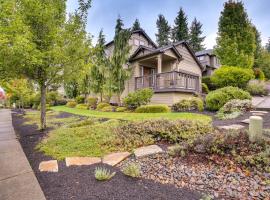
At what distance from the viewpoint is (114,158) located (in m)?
3.54

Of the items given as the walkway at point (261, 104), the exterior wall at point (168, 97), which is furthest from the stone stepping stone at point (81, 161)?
the exterior wall at point (168, 97)

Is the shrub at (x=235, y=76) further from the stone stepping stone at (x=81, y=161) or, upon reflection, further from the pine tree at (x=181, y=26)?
the pine tree at (x=181, y=26)

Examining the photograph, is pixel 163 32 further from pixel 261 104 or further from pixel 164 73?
pixel 261 104

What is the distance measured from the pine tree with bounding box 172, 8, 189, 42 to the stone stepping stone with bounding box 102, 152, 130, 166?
3644cm

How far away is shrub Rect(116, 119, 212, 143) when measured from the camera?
4.24 meters

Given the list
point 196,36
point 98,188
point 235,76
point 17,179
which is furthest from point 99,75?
point 196,36

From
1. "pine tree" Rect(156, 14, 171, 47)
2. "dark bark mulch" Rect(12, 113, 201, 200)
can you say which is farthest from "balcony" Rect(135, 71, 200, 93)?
"pine tree" Rect(156, 14, 171, 47)

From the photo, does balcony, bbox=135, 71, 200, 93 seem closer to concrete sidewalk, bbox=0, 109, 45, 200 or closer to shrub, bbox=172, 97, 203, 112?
shrub, bbox=172, 97, 203, 112

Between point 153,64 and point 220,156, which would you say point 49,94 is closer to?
point 153,64

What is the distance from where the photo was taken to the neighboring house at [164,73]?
1189 cm

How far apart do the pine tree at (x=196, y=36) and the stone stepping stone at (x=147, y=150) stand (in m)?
38.7

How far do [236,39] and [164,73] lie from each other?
9433 mm

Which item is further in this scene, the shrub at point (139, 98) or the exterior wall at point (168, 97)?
the exterior wall at point (168, 97)

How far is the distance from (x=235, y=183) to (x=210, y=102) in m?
7.12
